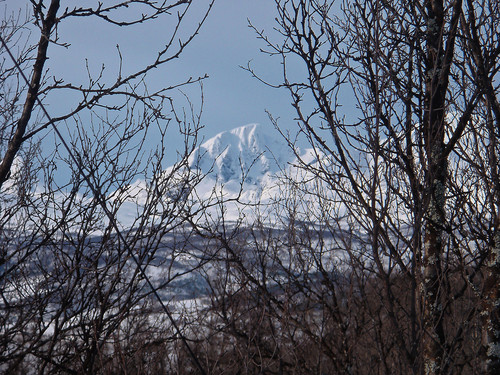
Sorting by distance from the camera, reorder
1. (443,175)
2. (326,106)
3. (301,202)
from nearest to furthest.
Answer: (326,106) → (443,175) → (301,202)

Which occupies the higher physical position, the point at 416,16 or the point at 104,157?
the point at 416,16

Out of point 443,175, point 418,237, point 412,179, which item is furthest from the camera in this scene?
point 443,175

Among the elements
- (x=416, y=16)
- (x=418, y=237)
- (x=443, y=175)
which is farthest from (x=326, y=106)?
(x=416, y=16)

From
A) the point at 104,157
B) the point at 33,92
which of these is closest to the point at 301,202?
the point at 104,157

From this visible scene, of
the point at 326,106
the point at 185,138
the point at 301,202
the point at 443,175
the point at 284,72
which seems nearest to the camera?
the point at 326,106

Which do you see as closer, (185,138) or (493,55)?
(493,55)

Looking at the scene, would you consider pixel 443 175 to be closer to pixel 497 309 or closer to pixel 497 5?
pixel 497 309

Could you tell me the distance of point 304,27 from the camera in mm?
3785

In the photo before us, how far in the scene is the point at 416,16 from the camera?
14.8 feet

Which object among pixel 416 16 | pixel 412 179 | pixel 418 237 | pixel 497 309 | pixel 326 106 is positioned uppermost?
pixel 416 16

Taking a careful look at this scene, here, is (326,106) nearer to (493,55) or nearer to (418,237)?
(418,237)

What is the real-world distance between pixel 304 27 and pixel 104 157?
94.3 inches

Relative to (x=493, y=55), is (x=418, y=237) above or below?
below

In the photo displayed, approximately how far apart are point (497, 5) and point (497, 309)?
2.83 meters
